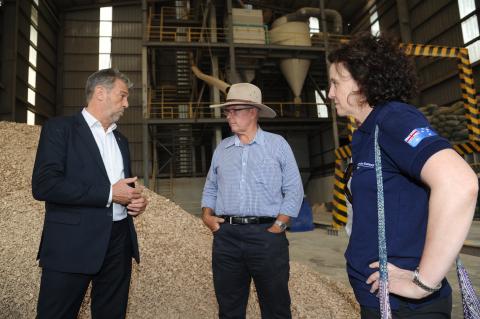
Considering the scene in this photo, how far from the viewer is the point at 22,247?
13.4 ft

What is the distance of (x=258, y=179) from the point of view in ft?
7.88

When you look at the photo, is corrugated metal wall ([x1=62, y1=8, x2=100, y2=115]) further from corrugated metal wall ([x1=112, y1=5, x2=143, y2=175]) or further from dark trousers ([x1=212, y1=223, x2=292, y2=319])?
dark trousers ([x1=212, y1=223, x2=292, y2=319])

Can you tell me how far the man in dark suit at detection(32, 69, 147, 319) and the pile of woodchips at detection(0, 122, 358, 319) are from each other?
1.34 m

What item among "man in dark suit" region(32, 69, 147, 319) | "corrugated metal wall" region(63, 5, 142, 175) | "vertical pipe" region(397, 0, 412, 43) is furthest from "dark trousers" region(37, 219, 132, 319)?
"vertical pipe" region(397, 0, 412, 43)

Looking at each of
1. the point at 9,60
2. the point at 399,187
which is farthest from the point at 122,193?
the point at 9,60

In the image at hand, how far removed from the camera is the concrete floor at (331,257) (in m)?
3.88

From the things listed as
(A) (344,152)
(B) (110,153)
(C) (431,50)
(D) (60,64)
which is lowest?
(B) (110,153)

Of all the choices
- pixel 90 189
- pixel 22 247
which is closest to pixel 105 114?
pixel 90 189

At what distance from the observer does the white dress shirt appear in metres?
2.16

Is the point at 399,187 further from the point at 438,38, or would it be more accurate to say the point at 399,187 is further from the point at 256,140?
the point at 438,38

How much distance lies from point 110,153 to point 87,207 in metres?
0.46

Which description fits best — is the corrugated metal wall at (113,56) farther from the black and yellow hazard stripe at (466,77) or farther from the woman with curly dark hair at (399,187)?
the woman with curly dark hair at (399,187)

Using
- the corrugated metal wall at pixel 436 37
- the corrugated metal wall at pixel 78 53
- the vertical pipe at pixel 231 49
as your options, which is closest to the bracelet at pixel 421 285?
the vertical pipe at pixel 231 49

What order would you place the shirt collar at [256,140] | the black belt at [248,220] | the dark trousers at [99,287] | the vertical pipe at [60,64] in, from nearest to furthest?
the dark trousers at [99,287] < the black belt at [248,220] < the shirt collar at [256,140] < the vertical pipe at [60,64]
